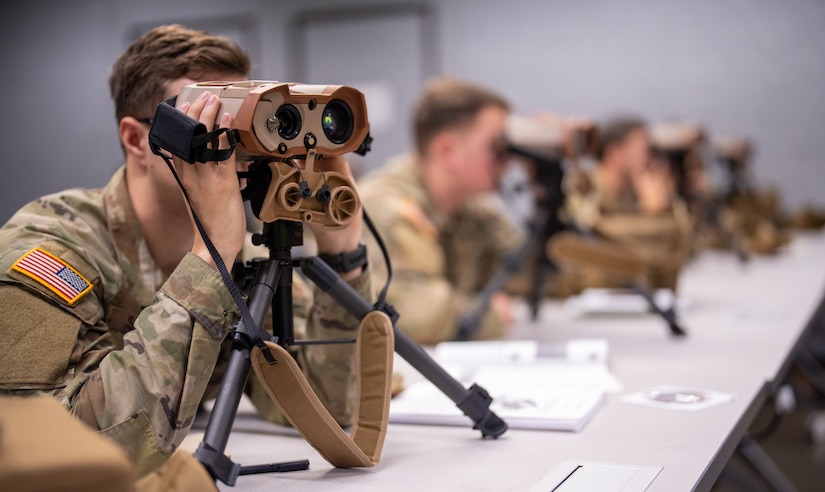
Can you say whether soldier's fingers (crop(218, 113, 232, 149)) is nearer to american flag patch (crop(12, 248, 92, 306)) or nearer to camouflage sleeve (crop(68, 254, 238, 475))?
camouflage sleeve (crop(68, 254, 238, 475))

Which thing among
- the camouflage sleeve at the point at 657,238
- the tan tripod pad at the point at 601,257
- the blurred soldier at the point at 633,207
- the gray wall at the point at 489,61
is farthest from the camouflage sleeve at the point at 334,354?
the gray wall at the point at 489,61

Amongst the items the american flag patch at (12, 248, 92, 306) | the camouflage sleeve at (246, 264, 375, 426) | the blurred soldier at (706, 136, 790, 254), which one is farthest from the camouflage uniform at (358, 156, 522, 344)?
the blurred soldier at (706, 136, 790, 254)

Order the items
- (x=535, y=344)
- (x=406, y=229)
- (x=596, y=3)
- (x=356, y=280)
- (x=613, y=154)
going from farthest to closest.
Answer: (x=596, y=3), (x=613, y=154), (x=406, y=229), (x=535, y=344), (x=356, y=280)

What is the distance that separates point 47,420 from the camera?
67 centimetres

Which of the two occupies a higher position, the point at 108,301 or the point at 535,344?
the point at 108,301

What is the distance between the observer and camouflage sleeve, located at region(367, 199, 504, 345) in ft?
6.66

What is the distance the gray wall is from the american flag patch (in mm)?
4548

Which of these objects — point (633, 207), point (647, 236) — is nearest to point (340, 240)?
point (647, 236)

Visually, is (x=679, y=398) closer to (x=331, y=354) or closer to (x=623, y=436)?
(x=623, y=436)

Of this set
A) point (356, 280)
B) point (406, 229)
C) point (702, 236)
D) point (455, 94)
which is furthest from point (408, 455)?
point (702, 236)

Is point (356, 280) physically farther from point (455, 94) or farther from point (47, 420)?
point (455, 94)

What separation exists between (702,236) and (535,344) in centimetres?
247

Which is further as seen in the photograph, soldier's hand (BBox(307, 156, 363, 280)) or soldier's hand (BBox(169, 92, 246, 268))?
soldier's hand (BBox(307, 156, 363, 280))

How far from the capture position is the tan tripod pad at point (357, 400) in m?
0.95
